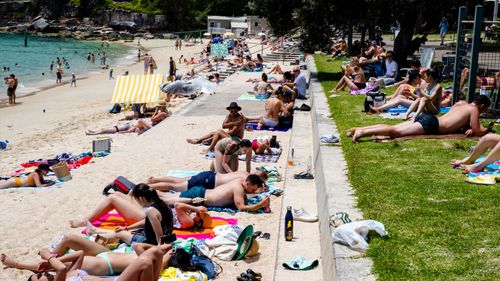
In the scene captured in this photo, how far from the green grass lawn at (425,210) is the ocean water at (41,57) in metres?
27.3

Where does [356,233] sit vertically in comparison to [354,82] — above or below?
below

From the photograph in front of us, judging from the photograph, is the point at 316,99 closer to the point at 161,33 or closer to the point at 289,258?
the point at 289,258

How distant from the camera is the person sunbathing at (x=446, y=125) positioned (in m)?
10.3

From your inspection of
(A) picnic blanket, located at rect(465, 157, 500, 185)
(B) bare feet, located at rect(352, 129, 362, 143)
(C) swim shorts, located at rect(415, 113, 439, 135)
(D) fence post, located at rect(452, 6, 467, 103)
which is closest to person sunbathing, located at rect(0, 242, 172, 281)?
(A) picnic blanket, located at rect(465, 157, 500, 185)

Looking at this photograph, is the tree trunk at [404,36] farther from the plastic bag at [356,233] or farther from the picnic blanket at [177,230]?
the plastic bag at [356,233]

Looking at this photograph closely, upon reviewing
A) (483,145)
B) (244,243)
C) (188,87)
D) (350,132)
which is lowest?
(244,243)

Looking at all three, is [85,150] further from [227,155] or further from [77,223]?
[77,223]

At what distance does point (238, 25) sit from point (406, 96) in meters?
62.6

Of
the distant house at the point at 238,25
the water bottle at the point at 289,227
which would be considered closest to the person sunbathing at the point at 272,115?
the water bottle at the point at 289,227

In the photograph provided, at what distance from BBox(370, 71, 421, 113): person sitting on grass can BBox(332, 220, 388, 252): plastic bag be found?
7.69m

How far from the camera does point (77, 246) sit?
654cm

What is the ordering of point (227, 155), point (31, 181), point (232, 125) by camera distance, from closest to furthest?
point (227, 155)
point (31, 181)
point (232, 125)

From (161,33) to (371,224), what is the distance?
8851cm

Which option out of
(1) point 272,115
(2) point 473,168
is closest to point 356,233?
(2) point 473,168
